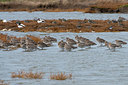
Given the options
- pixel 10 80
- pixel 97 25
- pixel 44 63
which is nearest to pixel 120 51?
pixel 44 63

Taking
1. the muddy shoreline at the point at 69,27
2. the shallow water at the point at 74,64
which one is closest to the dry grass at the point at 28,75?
the shallow water at the point at 74,64

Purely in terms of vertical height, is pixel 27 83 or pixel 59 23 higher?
pixel 27 83

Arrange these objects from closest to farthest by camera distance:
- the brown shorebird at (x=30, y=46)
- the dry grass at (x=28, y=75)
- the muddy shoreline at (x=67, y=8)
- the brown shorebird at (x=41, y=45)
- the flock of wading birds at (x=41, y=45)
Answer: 1. the dry grass at (x=28, y=75)
2. the brown shorebird at (x=30, y=46)
3. the flock of wading birds at (x=41, y=45)
4. the brown shorebird at (x=41, y=45)
5. the muddy shoreline at (x=67, y=8)

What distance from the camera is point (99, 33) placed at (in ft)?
120

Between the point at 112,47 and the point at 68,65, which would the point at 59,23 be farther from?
the point at 68,65

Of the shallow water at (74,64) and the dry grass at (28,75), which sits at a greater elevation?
the dry grass at (28,75)

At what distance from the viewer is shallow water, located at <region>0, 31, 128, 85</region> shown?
15586mm

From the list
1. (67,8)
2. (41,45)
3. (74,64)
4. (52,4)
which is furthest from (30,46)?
(52,4)

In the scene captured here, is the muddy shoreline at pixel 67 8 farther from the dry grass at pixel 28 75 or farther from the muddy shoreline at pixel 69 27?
the dry grass at pixel 28 75

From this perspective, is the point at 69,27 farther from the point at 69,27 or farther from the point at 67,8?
Result: the point at 67,8

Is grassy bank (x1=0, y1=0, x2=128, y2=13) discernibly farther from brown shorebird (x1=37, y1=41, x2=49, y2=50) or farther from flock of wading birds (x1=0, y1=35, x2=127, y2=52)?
brown shorebird (x1=37, y1=41, x2=49, y2=50)

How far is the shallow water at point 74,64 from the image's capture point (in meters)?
15.6

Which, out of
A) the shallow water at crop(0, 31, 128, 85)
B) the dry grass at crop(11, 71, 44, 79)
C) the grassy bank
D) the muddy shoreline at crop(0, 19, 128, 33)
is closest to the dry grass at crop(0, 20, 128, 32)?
the muddy shoreline at crop(0, 19, 128, 33)

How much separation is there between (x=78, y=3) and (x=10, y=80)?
6937 cm
